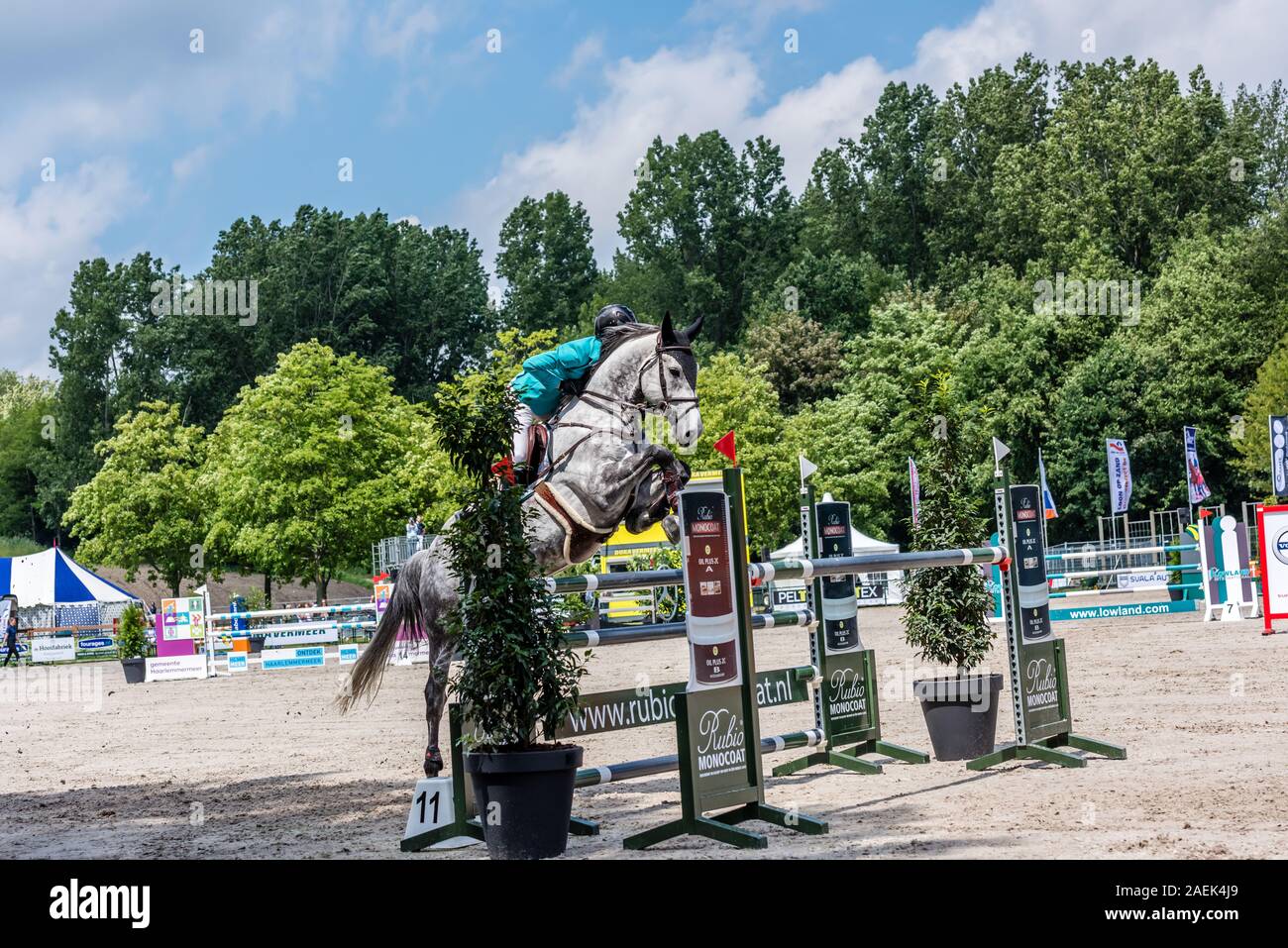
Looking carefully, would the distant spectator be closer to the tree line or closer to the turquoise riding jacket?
the tree line

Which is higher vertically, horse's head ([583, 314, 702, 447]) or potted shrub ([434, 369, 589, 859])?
horse's head ([583, 314, 702, 447])

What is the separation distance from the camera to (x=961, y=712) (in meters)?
8.73

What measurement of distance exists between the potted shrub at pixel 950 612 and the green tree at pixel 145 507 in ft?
138

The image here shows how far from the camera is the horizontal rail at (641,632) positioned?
6.60 metres

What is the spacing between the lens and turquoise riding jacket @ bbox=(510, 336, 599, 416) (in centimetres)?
862

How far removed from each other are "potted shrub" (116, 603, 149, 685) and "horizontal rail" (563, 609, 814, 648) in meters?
19.8

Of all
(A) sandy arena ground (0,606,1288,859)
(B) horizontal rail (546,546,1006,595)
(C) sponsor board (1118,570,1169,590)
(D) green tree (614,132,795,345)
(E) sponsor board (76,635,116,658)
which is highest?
(D) green tree (614,132,795,345)

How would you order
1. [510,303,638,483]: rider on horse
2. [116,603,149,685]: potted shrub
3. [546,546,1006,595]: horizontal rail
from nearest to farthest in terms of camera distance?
1. [546,546,1006,595]: horizontal rail
2. [510,303,638,483]: rider on horse
3. [116,603,149,685]: potted shrub

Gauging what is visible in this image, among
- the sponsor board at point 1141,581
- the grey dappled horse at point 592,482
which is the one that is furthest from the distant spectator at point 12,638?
the grey dappled horse at point 592,482

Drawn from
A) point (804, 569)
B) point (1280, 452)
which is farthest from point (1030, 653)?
point (1280, 452)

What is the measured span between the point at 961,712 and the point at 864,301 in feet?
170

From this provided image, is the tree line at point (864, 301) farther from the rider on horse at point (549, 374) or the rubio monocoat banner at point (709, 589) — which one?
the rubio monocoat banner at point (709, 589)

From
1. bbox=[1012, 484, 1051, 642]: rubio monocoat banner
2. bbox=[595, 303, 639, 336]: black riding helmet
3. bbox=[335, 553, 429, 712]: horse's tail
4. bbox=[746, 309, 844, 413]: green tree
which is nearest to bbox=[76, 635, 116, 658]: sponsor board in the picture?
bbox=[746, 309, 844, 413]: green tree

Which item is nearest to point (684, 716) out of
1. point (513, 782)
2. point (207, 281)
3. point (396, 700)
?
point (513, 782)
